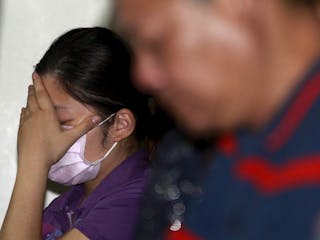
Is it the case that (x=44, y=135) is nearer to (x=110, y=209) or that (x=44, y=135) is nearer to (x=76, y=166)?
(x=76, y=166)

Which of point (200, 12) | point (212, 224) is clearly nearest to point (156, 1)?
point (200, 12)

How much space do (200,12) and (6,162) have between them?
128 centimetres

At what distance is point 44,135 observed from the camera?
150 centimetres

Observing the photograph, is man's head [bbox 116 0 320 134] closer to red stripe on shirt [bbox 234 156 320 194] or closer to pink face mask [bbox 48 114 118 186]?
red stripe on shirt [bbox 234 156 320 194]

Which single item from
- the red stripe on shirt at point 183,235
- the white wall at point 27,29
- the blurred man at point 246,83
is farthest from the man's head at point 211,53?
the white wall at point 27,29

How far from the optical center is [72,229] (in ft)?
4.62

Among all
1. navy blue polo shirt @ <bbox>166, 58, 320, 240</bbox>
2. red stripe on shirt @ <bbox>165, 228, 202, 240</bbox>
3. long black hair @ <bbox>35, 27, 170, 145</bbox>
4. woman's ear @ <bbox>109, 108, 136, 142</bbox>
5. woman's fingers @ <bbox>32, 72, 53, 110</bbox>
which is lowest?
woman's fingers @ <bbox>32, 72, 53, 110</bbox>

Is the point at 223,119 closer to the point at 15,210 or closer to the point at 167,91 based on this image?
the point at 167,91

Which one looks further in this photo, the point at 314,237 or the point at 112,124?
the point at 112,124

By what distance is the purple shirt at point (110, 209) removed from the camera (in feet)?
4.63

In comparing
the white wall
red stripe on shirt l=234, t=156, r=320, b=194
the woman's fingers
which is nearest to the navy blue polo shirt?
red stripe on shirt l=234, t=156, r=320, b=194

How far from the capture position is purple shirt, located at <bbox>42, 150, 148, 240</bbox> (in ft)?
4.63

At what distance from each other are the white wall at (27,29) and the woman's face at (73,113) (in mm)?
329

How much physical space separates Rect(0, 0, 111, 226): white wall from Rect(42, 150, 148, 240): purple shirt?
39cm
